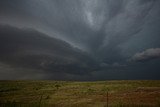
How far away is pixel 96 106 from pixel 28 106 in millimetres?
15670

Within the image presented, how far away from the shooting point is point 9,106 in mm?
20375

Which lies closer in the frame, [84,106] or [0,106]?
[0,106]

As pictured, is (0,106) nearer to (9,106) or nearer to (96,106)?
(9,106)

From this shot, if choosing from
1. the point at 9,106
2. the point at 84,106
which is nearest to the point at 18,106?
the point at 9,106

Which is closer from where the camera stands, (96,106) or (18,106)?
(18,106)

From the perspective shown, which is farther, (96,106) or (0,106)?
(96,106)

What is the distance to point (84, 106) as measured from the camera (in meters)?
34.2

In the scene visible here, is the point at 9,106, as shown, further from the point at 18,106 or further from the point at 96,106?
the point at 96,106

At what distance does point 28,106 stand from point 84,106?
15.4m

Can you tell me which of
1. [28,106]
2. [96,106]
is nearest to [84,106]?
[96,106]

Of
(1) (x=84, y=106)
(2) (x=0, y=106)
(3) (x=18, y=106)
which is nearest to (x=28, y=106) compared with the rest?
(3) (x=18, y=106)

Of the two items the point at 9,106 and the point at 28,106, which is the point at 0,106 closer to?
the point at 9,106

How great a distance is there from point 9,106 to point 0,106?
0.95m

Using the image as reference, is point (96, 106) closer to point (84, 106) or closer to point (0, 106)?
point (84, 106)
